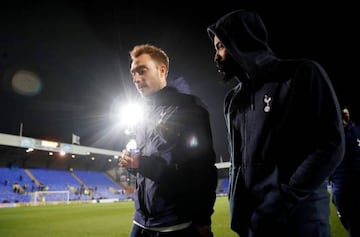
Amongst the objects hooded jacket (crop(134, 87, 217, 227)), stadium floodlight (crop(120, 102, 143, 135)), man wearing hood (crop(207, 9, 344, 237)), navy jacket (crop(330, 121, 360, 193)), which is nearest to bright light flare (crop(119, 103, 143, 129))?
stadium floodlight (crop(120, 102, 143, 135))

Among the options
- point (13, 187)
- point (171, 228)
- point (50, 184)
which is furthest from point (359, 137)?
point (50, 184)

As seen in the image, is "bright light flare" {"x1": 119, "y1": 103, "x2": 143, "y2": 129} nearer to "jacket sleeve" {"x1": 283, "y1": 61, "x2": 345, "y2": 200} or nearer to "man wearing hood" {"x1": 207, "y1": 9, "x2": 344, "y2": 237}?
"man wearing hood" {"x1": 207, "y1": 9, "x2": 344, "y2": 237}

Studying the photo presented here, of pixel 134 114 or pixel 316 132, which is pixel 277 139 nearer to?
pixel 316 132

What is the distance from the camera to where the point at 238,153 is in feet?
6.79

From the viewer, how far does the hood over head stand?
2.04m

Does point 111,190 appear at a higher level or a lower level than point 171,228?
lower

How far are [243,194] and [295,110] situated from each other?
1.83 ft

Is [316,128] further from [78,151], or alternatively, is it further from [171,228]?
[78,151]

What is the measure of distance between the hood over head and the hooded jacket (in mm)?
866

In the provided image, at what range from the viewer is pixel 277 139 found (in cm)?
182

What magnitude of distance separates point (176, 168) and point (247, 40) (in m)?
1.15

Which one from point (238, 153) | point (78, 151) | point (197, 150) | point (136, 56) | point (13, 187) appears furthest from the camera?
point (78, 151)

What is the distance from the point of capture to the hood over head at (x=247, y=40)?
2.04 m

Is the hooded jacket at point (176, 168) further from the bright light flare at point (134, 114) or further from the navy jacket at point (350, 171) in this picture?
the navy jacket at point (350, 171)
